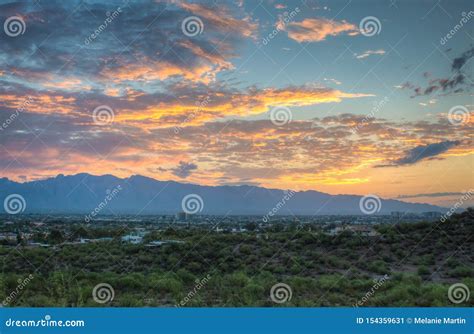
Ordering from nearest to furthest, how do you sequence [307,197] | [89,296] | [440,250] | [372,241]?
[89,296], [440,250], [372,241], [307,197]

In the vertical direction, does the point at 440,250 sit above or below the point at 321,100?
below

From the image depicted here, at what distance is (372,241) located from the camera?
1165 inches

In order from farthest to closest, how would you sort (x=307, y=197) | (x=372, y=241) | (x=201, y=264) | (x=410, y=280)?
(x=307, y=197) < (x=372, y=241) < (x=201, y=264) < (x=410, y=280)

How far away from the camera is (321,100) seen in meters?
19.8

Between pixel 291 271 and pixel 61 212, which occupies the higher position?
pixel 61 212

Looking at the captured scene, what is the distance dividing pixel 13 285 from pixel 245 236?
18785mm

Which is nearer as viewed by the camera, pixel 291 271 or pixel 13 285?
pixel 13 285

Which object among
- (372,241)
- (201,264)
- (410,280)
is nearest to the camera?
(410,280)

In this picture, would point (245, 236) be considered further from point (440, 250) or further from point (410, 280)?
point (410, 280)

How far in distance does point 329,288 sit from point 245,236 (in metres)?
16.5
